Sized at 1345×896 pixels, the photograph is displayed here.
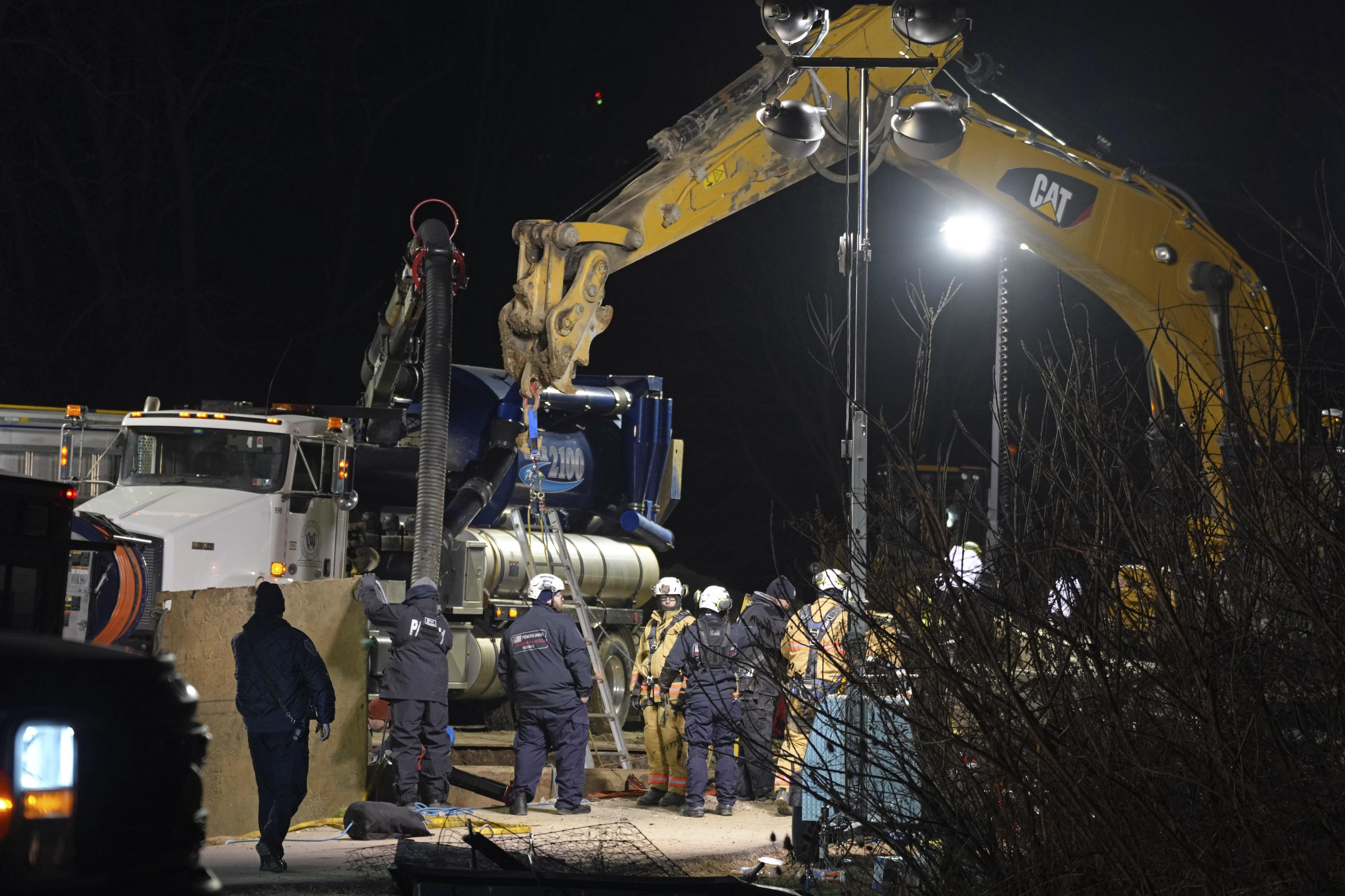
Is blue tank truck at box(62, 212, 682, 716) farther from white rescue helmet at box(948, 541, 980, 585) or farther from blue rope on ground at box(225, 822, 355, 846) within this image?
white rescue helmet at box(948, 541, 980, 585)

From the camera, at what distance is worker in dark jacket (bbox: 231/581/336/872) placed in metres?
10.3

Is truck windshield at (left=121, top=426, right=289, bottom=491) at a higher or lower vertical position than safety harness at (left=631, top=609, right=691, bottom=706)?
higher

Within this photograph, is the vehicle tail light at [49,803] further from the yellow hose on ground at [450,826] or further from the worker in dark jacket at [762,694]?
the yellow hose on ground at [450,826]

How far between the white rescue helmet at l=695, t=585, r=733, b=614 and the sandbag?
151 inches

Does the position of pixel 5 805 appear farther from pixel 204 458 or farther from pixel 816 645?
pixel 204 458

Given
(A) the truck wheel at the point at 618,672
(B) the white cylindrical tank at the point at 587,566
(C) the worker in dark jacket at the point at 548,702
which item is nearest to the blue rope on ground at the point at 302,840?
(C) the worker in dark jacket at the point at 548,702

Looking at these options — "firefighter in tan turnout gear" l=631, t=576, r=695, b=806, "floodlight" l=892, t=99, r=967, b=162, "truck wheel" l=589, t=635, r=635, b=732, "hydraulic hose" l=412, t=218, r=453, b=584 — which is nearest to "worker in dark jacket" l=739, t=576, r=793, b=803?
"firefighter in tan turnout gear" l=631, t=576, r=695, b=806

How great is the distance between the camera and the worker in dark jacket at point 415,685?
12.9 m

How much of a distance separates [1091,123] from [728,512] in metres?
11.3

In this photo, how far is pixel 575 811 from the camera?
530 inches

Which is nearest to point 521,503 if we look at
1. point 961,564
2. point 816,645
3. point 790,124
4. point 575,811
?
point 575,811

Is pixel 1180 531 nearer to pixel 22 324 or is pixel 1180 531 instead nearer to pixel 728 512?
pixel 22 324

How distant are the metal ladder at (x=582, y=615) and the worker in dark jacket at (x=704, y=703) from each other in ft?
2.79

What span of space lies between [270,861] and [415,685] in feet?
10.1
